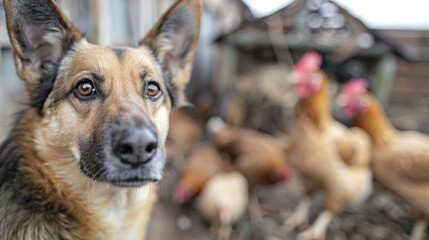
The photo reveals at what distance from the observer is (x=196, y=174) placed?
389cm

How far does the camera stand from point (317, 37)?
5707 mm

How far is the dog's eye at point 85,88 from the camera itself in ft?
5.04

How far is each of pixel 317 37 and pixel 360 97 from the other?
7.95 ft

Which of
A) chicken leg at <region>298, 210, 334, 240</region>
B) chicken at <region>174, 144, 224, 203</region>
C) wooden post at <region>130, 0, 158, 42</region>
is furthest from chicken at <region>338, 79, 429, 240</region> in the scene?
wooden post at <region>130, 0, 158, 42</region>

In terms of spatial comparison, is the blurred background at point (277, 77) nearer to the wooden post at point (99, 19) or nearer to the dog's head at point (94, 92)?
the wooden post at point (99, 19)

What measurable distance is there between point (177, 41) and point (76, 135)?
813mm

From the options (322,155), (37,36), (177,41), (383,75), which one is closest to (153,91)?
(177,41)

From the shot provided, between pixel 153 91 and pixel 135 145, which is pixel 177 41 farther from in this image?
pixel 135 145

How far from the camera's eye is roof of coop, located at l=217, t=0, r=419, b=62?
17.1 ft

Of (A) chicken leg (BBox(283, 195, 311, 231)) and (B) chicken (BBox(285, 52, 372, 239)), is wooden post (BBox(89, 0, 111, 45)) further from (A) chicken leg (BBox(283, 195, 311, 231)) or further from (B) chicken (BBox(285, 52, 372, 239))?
(A) chicken leg (BBox(283, 195, 311, 231))

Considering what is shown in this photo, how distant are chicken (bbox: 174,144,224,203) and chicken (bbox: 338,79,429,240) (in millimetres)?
1696

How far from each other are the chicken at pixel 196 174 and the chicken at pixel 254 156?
26 cm

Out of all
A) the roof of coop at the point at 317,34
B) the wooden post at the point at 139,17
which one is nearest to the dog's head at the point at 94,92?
Result: the wooden post at the point at 139,17

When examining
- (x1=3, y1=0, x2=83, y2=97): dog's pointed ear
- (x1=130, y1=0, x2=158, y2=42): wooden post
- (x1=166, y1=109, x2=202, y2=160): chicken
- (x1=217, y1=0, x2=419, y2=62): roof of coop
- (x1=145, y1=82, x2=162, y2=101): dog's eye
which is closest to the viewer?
(x1=3, y1=0, x2=83, y2=97): dog's pointed ear
